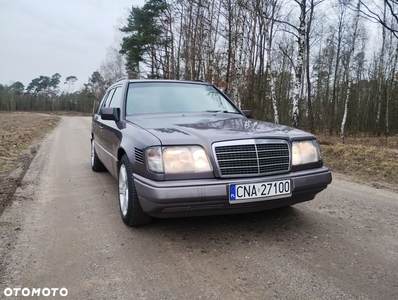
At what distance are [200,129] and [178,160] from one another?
448 mm

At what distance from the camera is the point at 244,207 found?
258cm

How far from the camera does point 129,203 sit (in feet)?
9.62

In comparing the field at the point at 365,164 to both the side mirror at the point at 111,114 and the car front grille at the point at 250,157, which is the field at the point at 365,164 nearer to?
the car front grille at the point at 250,157

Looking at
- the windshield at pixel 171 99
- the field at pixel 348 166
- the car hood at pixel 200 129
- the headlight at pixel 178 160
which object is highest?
the windshield at pixel 171 99

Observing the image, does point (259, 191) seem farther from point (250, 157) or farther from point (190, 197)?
point (190, 197)

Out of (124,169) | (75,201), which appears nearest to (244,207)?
(124,169)

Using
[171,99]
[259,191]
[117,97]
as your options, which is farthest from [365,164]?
[117,97]

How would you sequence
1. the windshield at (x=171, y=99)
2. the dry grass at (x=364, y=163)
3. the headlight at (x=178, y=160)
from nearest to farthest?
1. the headlight at (x=178, y=160)
2. the windshield at (x=171, y=99)
3. the dry grass at (x=364, y=163)

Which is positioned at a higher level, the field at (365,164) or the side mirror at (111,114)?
the side mirror at (111,114)

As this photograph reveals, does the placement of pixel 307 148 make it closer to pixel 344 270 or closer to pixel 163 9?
pixel 344 270

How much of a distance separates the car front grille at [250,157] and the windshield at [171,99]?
1390mm

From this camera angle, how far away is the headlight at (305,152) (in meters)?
2.88

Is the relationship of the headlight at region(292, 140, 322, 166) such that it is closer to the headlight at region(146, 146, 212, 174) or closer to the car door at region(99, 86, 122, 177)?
the headlight at region(146, 146, 212, 174)

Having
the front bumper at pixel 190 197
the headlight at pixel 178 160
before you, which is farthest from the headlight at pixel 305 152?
the headlight at pixel 178 160
